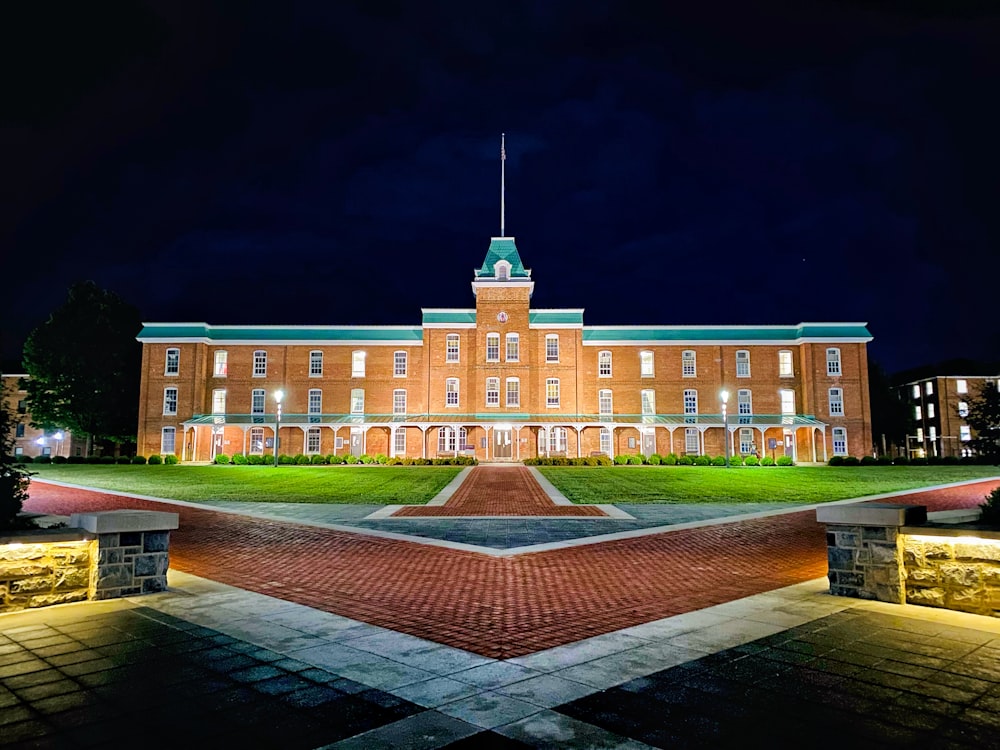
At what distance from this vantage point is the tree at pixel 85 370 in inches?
1941

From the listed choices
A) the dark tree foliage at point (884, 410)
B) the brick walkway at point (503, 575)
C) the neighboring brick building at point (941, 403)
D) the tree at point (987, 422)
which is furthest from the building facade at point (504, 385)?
the tree at point (987, 422)

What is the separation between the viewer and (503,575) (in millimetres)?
8844

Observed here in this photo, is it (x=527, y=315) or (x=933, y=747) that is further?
(x=527, y=315)

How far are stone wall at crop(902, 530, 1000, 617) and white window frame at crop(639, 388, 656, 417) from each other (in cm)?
4308

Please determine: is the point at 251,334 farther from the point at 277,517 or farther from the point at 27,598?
the point at 27,598

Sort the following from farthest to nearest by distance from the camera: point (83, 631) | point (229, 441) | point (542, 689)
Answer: point (229, 441), point (83, 631), point (542, 689)

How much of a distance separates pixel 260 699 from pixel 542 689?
75.8 inches

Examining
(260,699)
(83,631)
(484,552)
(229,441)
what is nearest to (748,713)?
(260,699)

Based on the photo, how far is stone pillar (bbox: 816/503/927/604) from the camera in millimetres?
6875

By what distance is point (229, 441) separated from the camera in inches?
1884

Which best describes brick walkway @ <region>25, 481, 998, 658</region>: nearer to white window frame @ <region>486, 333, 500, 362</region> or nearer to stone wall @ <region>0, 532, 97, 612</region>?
stone wall @ <region>0, 532, 97, 612</region>

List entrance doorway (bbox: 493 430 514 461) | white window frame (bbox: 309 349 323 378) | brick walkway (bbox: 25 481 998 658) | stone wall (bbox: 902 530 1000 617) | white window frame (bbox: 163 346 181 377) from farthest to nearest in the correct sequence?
white window frame (bbox: 309 349 323 378), white window frame (bbox: 163 346 181 377), entrance doorway (bbox: 493 430 514 461), brick walkway (bbox: 25 481 998 658), stone wall (bbox: 902 530 1000 617)

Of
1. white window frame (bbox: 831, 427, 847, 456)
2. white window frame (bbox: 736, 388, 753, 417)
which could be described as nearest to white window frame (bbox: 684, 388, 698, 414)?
white window frame (bbox: 736, 388, 753, 417)

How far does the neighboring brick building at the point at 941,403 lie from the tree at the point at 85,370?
7171cm
